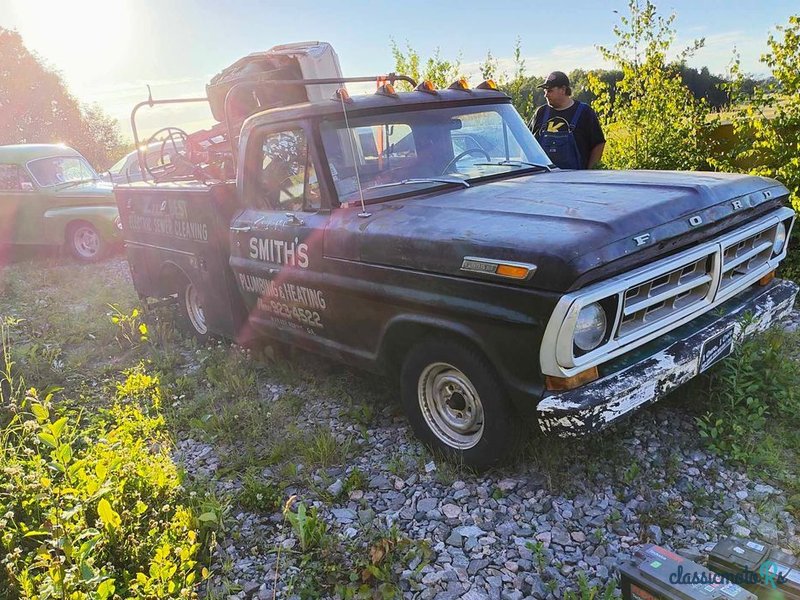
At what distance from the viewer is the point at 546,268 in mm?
2637

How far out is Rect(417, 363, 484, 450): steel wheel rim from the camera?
3297 millimetres

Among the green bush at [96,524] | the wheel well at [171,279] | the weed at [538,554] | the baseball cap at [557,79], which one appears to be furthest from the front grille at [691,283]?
the wheel well at [171,279]

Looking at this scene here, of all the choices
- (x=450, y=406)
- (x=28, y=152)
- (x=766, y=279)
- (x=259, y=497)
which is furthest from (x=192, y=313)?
(x=28, y=152)

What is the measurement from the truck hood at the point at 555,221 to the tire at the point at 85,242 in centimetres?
830

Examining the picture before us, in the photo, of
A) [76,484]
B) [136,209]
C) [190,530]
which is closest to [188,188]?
[136,209]

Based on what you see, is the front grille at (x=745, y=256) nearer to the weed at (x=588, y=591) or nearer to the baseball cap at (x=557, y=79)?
the weed at (x=588, y=591)

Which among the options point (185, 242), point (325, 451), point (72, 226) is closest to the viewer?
point (325, 451)

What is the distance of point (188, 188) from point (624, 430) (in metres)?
3.79

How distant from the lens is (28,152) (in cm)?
1059

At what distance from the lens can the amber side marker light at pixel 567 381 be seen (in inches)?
110

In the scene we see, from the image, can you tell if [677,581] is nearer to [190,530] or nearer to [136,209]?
[190,530]

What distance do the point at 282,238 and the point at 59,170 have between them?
8.60 meters

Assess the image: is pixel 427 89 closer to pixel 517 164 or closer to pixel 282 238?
pixel 517 164

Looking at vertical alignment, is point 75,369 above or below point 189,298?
below
